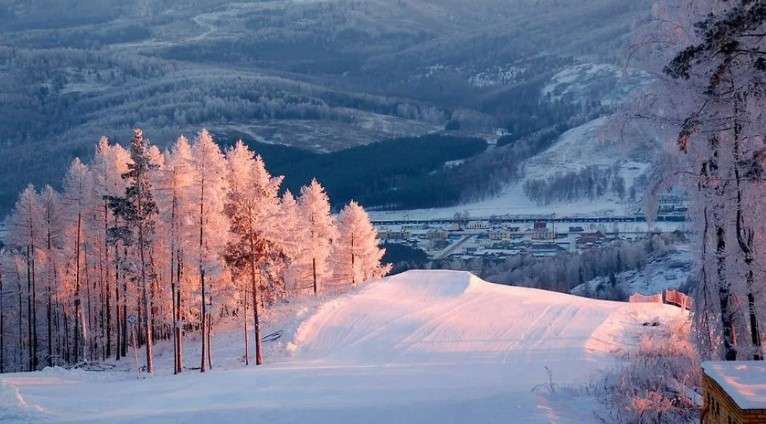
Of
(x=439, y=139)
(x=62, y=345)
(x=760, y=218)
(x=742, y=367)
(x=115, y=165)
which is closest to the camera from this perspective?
(x=742, y=367)

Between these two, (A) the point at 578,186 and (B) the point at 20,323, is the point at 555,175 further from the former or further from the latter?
(B) the point at 20,323

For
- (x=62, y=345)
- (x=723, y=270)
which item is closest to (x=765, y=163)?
(x=723, y=270)

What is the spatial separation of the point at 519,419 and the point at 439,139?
533 feet

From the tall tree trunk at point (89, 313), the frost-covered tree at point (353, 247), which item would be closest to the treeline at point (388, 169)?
the frost-covered tree at point (353, 247)

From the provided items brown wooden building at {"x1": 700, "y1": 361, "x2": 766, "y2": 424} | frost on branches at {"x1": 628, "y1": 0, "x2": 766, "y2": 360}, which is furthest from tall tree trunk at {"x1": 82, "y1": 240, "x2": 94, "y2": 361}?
brown wooden building at {"x1": 700, "y1": 361, "x2": 766, "y2": 424}

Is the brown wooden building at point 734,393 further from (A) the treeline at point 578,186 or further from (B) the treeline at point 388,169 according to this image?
(B) the treeline at point 388,169

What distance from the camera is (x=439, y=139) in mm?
176875

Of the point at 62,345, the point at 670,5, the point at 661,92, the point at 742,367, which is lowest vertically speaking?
the point at 62,345

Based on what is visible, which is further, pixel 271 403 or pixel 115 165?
pixel 115 165

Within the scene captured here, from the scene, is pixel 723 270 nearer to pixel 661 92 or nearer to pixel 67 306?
pixel 661 92

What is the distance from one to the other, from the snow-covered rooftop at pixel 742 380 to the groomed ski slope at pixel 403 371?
3.83 meters

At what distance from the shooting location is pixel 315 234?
47.0 meters

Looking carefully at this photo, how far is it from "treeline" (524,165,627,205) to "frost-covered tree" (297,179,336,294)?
69138 mm

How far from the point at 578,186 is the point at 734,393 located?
109m
